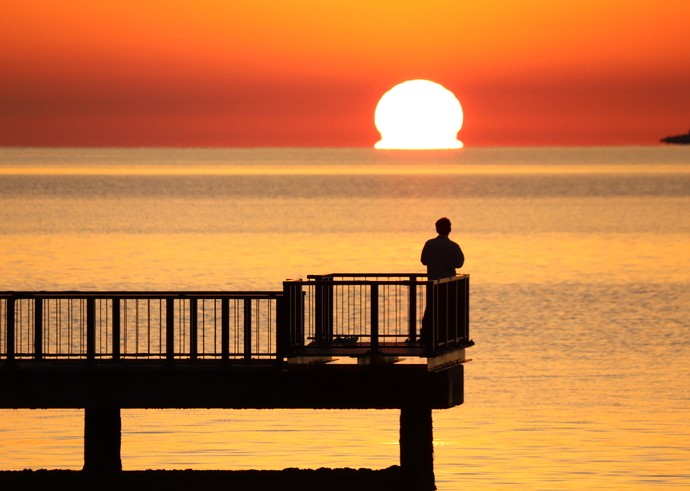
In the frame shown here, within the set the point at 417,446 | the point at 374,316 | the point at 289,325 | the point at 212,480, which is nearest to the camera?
the point at 374,316

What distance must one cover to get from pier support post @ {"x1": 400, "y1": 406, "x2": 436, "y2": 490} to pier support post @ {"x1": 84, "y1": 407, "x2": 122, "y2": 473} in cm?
469

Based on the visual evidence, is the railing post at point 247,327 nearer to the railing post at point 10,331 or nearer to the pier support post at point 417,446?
the pier support post at point 417,446

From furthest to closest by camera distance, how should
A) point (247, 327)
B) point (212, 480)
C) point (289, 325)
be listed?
point (212, 480)
point (247, 327)
point (289, 325)

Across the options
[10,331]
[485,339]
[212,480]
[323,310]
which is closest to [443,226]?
[323,310]

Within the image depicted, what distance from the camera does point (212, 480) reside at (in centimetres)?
2991

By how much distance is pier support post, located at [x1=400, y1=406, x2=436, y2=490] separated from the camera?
2891 centimetres

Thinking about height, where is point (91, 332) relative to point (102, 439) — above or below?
above

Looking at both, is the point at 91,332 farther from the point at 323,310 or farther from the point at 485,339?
the point at 485,339

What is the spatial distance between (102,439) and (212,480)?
1.94m

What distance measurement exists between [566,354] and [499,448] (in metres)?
17.7

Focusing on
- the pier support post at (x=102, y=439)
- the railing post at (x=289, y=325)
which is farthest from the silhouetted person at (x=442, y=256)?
the pier support post at (x=102, y=439)

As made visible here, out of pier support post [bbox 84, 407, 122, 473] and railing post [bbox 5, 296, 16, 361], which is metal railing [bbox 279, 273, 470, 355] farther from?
A: railing post [bbox 5, 296, 16, 361]

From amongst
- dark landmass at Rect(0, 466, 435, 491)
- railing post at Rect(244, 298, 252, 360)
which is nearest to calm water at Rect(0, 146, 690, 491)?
dark landmass at Rect(0, 466, 435, 491)

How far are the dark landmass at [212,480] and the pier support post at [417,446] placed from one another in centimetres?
18
